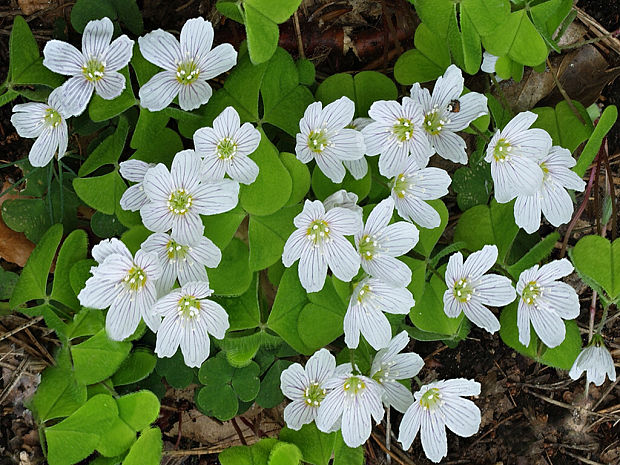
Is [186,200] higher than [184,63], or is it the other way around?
[184,63]

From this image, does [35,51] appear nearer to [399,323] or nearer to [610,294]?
[399,323]

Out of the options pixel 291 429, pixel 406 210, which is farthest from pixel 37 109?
pixel 291 429

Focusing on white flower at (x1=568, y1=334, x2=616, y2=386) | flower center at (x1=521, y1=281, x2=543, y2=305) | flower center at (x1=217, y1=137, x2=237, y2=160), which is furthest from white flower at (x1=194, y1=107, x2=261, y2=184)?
white flower at (x1=568, y1=334, x2=616, y2=386)

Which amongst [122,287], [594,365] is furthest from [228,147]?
[594,365]

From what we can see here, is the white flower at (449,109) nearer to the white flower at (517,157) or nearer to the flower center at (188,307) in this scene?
the white flower at (517,157)

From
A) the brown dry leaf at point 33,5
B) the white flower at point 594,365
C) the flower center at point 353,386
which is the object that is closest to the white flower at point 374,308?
the flower center at point 353,386

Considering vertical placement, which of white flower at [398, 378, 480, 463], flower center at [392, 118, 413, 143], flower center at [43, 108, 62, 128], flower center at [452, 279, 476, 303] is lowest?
white flower at [398, 378, 480, 463]

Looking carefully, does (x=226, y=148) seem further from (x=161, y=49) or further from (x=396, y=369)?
(x=396, y=369)

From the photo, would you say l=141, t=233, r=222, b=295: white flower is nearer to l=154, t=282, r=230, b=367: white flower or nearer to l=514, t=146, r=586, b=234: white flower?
l=154, t=282, r=230, b=367: white flower
